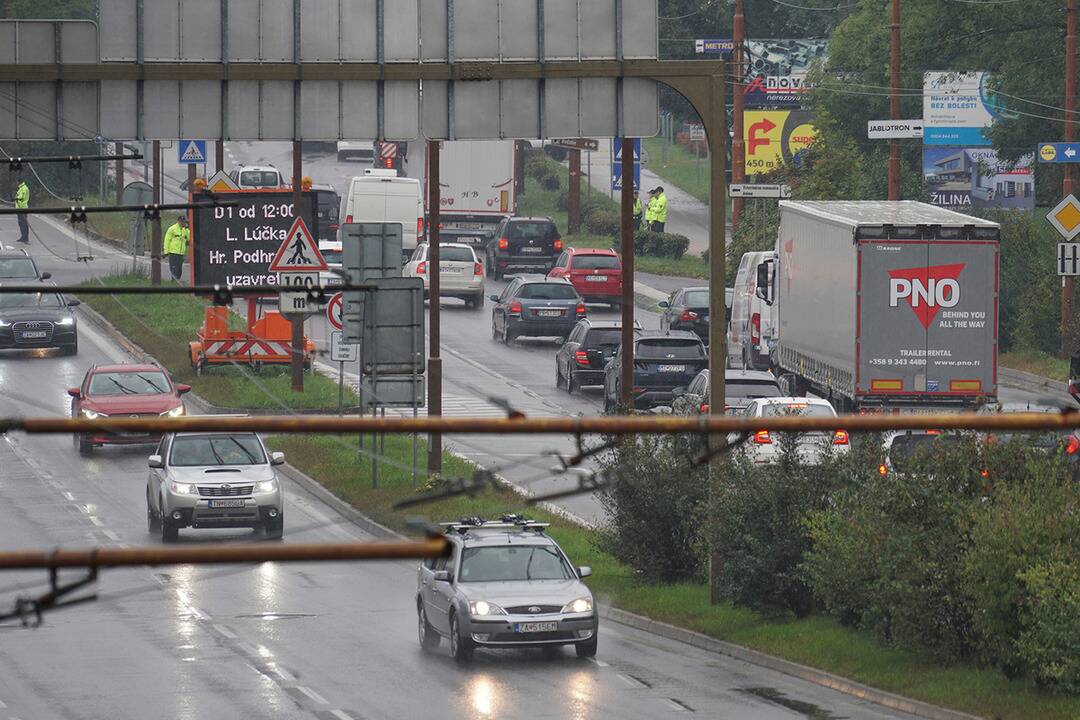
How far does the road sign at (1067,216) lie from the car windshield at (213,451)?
18.8 m

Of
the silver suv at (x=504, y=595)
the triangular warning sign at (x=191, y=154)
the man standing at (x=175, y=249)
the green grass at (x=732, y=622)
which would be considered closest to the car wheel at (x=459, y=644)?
the silver suv at (x=504, y=595)

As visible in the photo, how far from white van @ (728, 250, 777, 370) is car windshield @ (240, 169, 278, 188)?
89.4 feet

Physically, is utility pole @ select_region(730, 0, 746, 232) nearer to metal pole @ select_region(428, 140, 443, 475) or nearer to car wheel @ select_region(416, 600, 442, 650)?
metal pole @ select_region(428, 140, 443, 475)

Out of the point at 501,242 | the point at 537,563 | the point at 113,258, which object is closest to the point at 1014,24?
the point at 501,242

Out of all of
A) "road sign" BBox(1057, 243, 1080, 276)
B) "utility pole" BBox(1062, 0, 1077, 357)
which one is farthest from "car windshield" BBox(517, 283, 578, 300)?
"road sign" BBox(1057, 243, 1080, 276)

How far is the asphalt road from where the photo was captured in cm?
1870

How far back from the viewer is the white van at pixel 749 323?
144 feet

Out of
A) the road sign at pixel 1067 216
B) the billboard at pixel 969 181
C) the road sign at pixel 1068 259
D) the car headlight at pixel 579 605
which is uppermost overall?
the billboard at pixel 969 181

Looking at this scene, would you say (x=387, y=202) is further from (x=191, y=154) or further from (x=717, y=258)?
(x=717, y=258)

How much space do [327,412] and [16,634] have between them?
15.2 metres

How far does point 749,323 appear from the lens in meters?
44.9

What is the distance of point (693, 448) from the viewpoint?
78.9 feet

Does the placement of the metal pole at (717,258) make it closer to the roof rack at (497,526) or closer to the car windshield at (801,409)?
the roof rack at (497,526)

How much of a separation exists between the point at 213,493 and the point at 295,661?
8.16 meters
